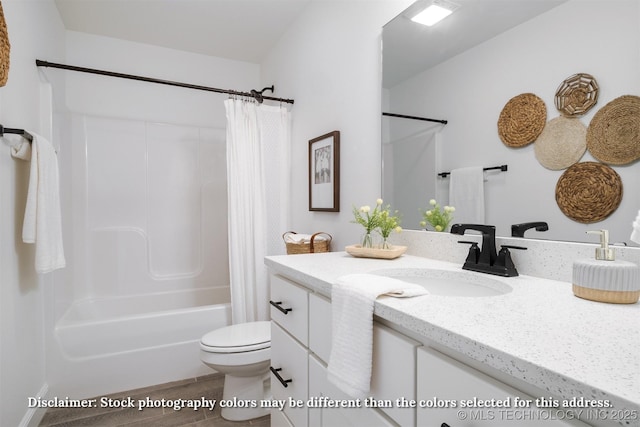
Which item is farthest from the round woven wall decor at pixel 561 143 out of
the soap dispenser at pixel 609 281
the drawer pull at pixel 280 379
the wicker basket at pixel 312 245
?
the wicker basket at pixel 312 245

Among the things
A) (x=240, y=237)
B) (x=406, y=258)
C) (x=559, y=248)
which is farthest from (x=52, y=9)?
(x=559, y=248)

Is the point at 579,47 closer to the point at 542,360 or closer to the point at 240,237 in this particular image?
the point at 542,360

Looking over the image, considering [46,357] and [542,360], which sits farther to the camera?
[46,357]

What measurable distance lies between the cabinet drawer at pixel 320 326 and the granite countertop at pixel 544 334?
86 mm

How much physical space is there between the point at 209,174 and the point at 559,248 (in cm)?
304

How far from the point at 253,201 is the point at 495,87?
1689 millimetres

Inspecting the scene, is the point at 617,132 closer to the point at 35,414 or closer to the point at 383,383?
the point at 383,383

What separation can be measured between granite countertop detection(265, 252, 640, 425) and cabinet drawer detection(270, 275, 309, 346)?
9.4 inches

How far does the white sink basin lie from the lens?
1.02 m

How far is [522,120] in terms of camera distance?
1111 mm

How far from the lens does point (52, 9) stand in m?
2.33

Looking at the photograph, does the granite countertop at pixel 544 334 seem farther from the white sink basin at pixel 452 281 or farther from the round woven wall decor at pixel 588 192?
the round woven wall decor at pixel 588 192

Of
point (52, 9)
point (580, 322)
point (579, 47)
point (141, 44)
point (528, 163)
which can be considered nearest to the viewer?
point (580, 322)

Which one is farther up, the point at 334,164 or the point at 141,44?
the point at 141,44
